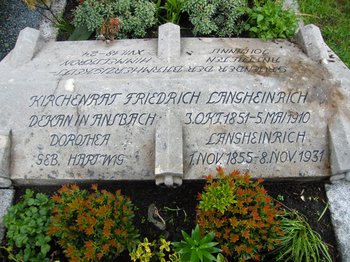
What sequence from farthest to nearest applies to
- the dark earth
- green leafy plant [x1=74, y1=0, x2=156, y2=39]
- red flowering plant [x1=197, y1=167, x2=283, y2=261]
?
green leafy plant [x1=74, y1=0, x2=156, y2=39]
the dark earth
red flowering plant [x1=197, y1=167, x2=283, y2=261]

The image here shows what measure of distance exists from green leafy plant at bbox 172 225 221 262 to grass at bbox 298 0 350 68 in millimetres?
2971

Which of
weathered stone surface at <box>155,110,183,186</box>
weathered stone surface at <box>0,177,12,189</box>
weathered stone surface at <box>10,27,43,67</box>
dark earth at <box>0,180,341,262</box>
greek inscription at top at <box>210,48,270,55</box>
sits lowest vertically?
dark earth at <box>0,180,341,262</box>

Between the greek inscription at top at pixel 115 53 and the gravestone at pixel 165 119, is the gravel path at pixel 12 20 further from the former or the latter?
the greek inscription at top at pixel 115 53

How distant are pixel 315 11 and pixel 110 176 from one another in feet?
10.9

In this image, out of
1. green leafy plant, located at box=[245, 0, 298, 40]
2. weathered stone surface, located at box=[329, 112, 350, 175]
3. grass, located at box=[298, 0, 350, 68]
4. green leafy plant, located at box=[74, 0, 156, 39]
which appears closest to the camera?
weathered stone surface, located at box=[329, 112, 350, 175]

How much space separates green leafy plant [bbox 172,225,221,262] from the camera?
2.53 meters

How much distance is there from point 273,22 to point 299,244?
2.16m

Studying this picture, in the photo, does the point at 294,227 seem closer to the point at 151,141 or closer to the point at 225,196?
the point at 225,196

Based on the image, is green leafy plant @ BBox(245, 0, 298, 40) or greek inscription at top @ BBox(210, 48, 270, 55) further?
green leafy plant @ BBox(245, 0, 298, 40)

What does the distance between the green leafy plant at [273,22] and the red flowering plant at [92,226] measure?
225 cm

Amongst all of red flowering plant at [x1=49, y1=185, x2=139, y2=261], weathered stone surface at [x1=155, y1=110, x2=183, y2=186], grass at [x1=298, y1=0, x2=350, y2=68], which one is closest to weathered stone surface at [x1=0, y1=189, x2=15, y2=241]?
red flowering plant at [x1=49, y1=185, x2=139, y2=261]

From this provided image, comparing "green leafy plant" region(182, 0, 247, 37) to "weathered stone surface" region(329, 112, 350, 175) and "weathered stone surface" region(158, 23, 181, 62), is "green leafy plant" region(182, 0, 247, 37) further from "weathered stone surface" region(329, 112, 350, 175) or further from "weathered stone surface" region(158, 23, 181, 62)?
"weathered stone surface" region(329, 112, 350, 175)

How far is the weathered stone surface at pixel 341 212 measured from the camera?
322 cm

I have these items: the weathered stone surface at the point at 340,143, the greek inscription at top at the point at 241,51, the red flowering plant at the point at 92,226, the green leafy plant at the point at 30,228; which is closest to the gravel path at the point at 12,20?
the green leafy plant at the point at 30,228
